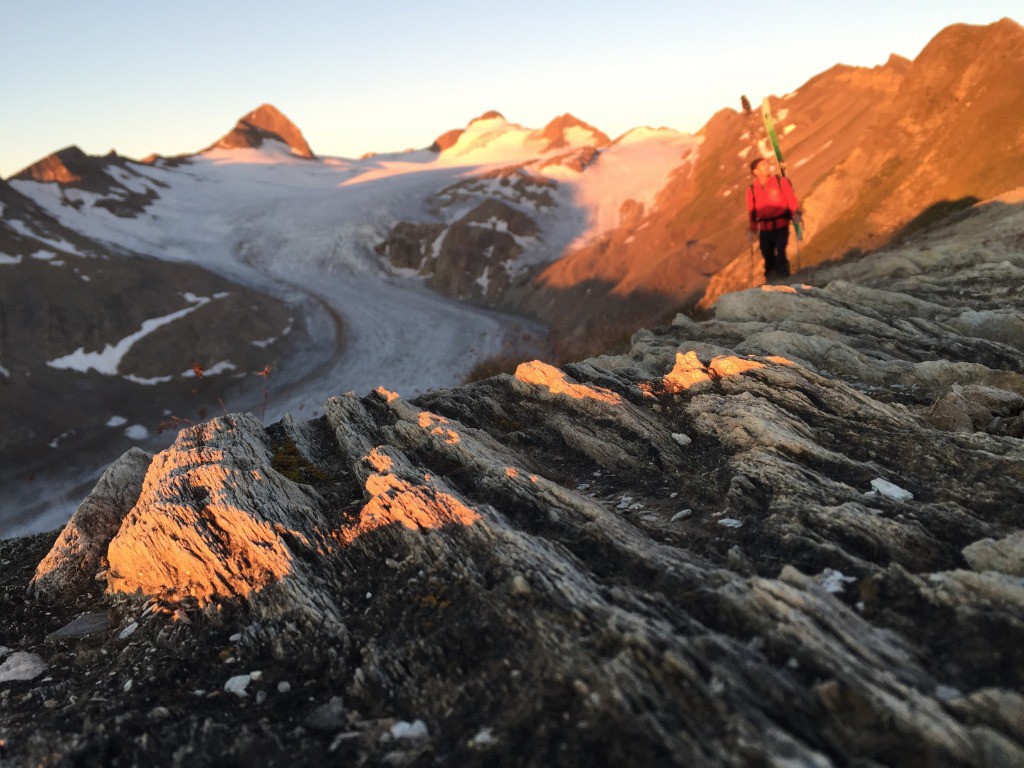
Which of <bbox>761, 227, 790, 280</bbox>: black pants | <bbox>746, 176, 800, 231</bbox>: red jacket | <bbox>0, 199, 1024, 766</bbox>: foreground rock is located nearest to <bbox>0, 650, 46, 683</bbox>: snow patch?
<bbox>0, 199, 1024, 766</bbox>: foreground rock

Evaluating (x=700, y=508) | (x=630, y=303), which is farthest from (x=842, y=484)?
(x=630, y=303)

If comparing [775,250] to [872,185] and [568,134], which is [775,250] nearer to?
[872,185]

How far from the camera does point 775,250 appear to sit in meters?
26.3

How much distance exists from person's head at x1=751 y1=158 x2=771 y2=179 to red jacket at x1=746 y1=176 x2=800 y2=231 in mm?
242

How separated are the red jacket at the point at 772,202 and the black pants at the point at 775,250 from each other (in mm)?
729

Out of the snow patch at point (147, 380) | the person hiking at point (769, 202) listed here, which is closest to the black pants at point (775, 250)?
the person hiking at point (769, 202)

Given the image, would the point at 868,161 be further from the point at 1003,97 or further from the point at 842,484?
the point at 842,484

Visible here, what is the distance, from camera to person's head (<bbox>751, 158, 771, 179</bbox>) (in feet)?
72.5

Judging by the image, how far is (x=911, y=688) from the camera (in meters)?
5.81

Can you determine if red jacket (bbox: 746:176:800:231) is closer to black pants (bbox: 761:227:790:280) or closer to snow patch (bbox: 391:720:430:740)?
black pants (bbox: 761:227:790:280)

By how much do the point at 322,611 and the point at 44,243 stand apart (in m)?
76.4

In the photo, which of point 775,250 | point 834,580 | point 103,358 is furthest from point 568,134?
point 834,580

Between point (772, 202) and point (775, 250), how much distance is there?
3.52m

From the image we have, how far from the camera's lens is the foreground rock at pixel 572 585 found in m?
6.07
